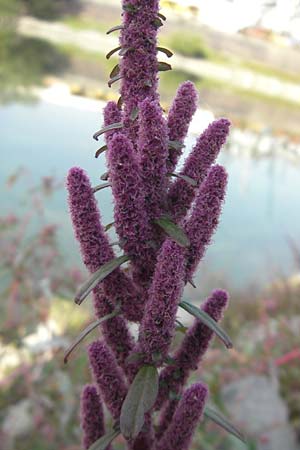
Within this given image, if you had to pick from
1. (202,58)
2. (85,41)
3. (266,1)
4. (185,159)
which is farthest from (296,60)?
(185,159)

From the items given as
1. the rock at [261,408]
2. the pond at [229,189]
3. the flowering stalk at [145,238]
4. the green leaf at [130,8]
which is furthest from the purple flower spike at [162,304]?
the pond at [229,189]

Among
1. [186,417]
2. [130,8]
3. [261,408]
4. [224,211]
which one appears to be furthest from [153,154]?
[224,211]

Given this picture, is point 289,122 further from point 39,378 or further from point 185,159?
point 185,159

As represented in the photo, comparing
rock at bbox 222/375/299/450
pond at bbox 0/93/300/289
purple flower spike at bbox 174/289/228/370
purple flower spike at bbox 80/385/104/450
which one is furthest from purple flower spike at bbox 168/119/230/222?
pond at bbox 0/93/300/289

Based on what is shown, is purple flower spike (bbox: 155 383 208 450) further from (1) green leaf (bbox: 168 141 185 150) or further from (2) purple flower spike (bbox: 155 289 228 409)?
(1) green leaf (bbox: 168 141 185 150)

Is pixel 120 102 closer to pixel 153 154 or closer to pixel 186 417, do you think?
pixel 153 154

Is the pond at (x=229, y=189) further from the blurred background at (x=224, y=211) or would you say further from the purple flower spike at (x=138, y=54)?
the purple flower spike at (x=138, y=54)
